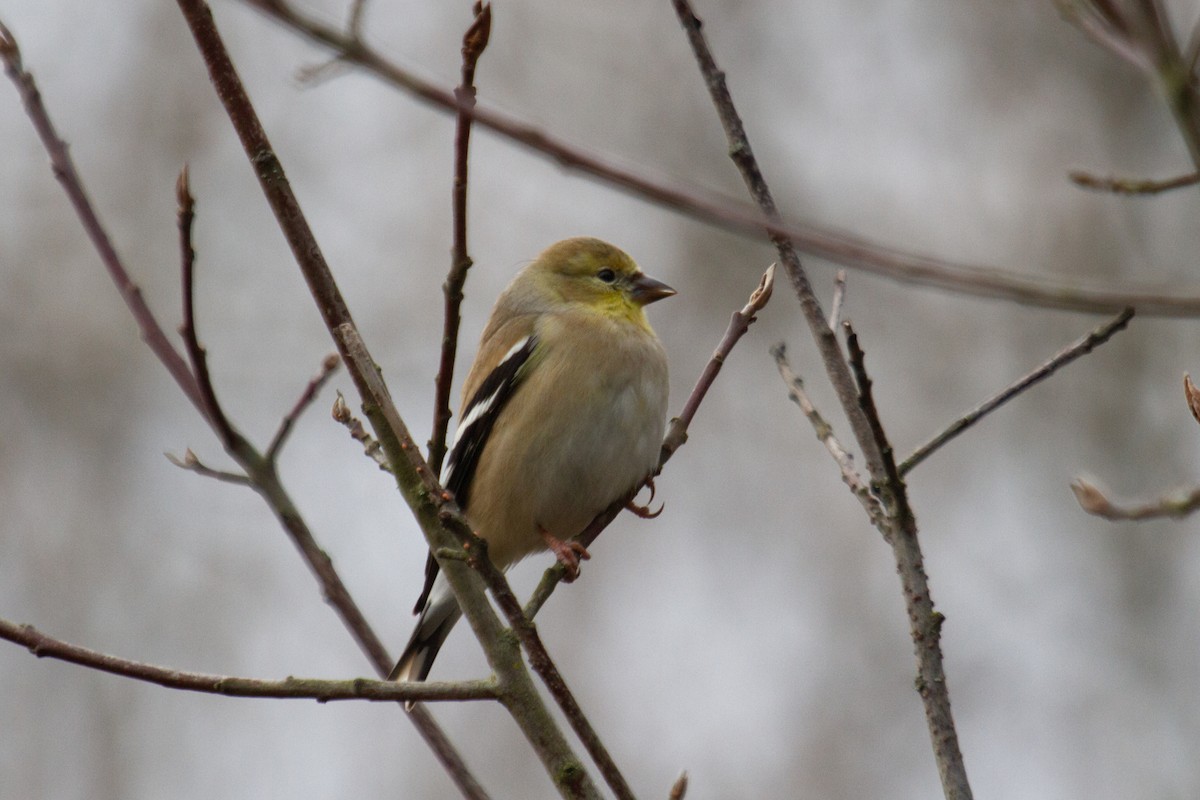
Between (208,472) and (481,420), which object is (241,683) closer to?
(208,472)

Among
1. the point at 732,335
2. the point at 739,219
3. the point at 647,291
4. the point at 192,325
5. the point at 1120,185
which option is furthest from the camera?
the point at 647,291

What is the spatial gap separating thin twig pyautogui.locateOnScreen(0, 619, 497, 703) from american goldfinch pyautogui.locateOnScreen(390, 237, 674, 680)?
1.93 metres

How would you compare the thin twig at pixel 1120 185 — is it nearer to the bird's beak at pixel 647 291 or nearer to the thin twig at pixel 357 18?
the thin twig at pixel 357 18

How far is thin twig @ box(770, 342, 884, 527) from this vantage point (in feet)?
8.61

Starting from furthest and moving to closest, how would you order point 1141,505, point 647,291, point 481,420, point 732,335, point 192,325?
point 647,291 < point 481,420 < point 732,335 < point 192,325 < point 1141,505

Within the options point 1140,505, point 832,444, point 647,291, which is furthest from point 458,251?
point 647,291

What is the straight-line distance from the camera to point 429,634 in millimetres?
4707

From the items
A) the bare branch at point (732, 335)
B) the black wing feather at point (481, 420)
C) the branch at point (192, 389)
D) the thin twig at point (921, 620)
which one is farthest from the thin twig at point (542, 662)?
the black wing feather at point (481, 420)

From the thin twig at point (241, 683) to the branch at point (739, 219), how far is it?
1.23m

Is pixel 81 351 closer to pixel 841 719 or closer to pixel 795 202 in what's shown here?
pixel 795 202

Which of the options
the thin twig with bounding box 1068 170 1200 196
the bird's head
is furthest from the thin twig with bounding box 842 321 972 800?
the bird's head

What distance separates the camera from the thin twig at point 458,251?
2.13 meters

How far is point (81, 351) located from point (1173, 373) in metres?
9.60

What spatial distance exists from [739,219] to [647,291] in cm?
424
